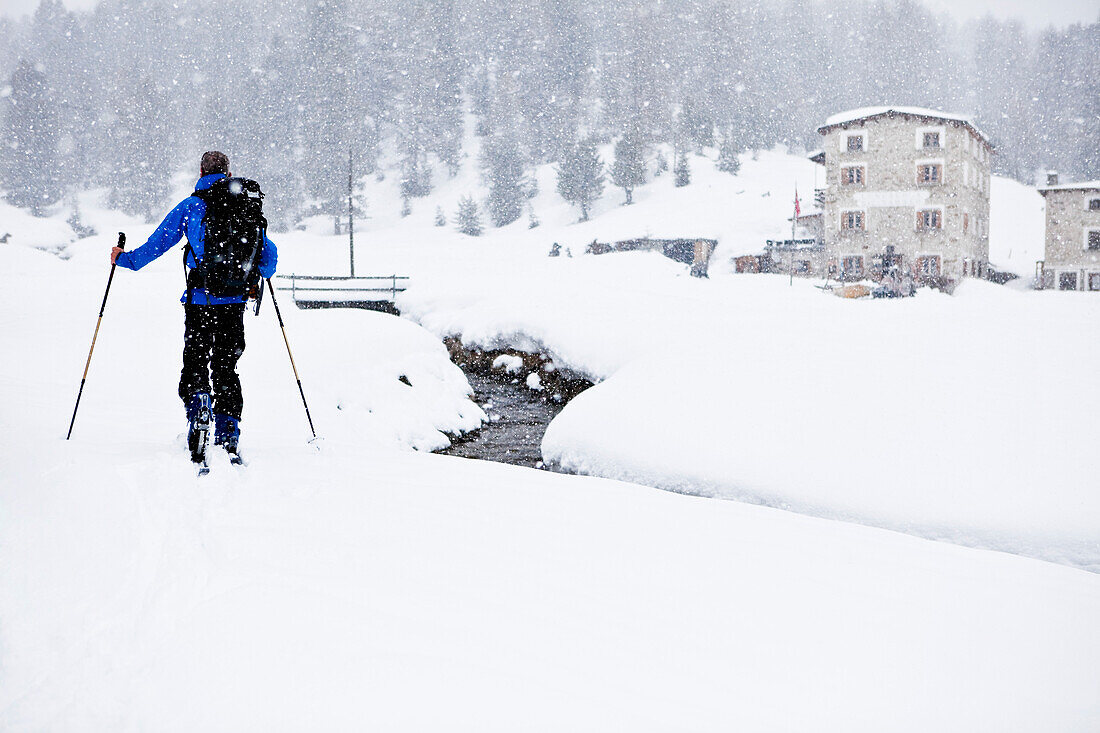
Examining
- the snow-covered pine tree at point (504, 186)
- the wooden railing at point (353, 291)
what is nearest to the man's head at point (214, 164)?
the wooden railing at point (353, 291)

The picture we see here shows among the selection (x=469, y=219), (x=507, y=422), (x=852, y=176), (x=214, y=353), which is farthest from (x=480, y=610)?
(x=469, y=219)

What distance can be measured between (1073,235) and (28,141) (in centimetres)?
7604

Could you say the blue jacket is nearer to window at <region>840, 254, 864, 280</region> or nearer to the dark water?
the dark water

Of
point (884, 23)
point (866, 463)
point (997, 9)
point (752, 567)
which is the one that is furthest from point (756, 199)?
point (997, 9)

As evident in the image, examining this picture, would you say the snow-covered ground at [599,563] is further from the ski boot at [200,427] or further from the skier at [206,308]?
the skier at [206,308]

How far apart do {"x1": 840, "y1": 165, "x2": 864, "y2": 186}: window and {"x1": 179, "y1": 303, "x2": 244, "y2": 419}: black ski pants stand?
3829 centimetres

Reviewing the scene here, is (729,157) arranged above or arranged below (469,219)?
→ above

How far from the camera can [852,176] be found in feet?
120

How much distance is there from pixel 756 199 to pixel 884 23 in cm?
4047

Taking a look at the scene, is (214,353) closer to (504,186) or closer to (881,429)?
(881,429)

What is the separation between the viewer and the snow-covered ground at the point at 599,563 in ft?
7.36

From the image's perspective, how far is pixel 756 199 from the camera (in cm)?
5112

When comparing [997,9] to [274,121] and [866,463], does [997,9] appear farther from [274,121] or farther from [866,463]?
[866,463]

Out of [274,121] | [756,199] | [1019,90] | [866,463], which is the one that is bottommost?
[866,463]
